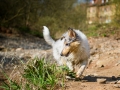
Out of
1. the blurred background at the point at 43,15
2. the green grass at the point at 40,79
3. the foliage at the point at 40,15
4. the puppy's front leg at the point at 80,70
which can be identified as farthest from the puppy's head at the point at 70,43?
the foliage at the point at 40,15

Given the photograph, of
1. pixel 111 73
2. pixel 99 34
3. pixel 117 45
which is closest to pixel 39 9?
pixel 99 34

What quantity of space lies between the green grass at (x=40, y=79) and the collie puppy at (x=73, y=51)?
32 cm

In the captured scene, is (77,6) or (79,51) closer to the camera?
(79,51)

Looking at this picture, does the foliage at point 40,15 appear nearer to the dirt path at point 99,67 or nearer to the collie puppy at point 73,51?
the dirt path at point 99,67

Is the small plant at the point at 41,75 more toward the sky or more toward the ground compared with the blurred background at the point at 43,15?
more toward the ground

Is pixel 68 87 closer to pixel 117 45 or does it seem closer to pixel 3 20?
pixel 117 45

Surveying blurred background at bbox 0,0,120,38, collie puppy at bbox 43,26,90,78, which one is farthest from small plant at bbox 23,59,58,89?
blurred background at bbox 0,0,120,38

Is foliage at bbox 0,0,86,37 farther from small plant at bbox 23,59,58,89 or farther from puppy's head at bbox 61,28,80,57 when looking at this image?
puppy's head at bbox 61,28,80,57

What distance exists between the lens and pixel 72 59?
5988 millimetres

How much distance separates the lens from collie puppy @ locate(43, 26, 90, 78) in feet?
18.1

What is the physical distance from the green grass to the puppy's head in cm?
37

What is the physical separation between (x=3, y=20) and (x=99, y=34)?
35.2 feet

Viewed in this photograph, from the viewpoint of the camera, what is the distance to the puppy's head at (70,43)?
215 inches

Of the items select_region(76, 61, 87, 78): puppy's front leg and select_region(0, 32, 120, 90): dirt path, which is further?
select_region(76, 61, 87, 78): puppy's front leg
